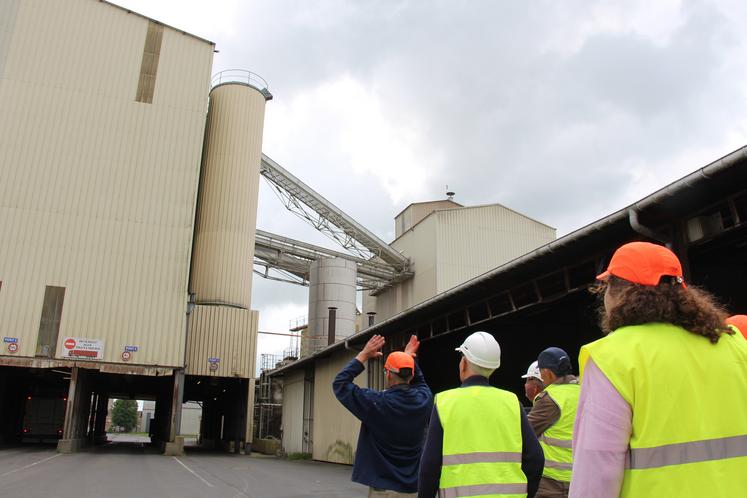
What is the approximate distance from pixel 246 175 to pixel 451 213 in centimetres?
1210

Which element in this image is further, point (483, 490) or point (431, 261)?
point (431, 261)

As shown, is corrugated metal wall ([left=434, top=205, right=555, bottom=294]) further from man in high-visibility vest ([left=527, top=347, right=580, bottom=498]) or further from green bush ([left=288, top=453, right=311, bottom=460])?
man in high-visibility vest ([left=527, top=347, right=580, bottom=498])

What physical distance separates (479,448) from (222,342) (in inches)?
1056

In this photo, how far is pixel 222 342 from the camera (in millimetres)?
28094

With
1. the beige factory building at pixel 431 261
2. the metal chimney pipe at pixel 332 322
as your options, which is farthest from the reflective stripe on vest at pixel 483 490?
the metal chimney pipe at pixel 332 322

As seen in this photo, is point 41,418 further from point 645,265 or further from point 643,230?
point 645,265

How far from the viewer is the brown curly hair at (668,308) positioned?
178 centimetres

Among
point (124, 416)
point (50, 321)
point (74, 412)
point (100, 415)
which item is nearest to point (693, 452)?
point (74, 412)

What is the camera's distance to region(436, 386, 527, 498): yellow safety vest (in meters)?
2.79

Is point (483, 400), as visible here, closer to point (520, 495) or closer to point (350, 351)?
point (520, 495)

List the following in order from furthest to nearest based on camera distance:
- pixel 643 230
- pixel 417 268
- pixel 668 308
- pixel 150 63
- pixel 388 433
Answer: pixel 417 268, pixel 150 63, pixel 643 230, pixel 388 433, pixel 668 308

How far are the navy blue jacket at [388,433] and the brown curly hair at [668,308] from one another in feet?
8.57

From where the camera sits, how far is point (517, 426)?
294 cm

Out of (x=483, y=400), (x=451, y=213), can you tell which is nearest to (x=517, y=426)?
(x=483, y=400)
